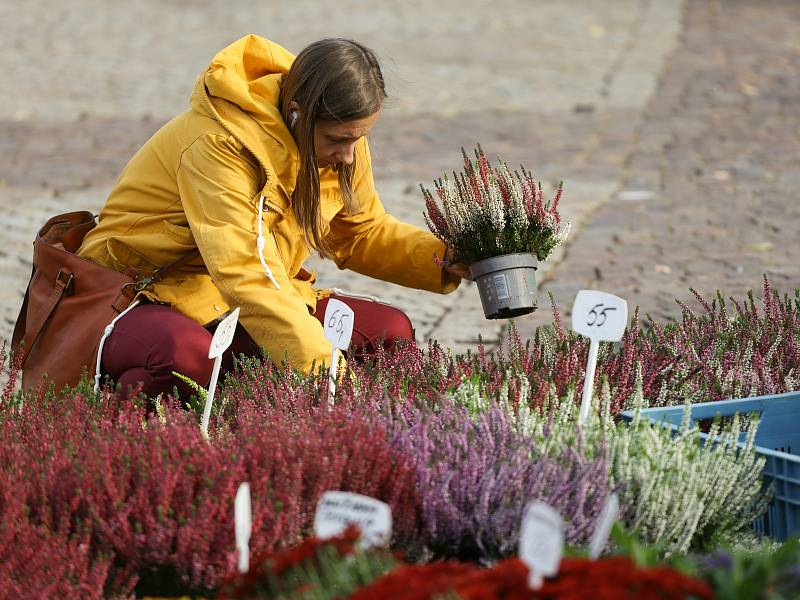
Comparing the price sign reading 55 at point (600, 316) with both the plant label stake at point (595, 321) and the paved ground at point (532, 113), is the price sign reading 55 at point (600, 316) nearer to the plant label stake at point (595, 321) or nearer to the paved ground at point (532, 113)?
the plant label stake at point (595, 321)

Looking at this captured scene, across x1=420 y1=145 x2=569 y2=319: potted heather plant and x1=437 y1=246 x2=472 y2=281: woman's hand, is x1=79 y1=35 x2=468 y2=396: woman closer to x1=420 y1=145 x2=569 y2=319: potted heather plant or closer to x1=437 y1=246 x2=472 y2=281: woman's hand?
x1=437 y1=246 x2=472 y2=281: woman's hand

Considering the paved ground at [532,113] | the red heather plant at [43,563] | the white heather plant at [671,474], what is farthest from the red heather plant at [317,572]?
the paved ground at [532,113]

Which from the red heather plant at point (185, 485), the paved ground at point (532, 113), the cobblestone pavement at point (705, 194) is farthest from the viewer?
the paved ground at point (532, 113)

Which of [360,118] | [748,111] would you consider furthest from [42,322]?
[748,111]

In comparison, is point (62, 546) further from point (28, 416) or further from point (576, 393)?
point (576, 393)

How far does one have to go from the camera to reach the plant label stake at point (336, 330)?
9.96ft

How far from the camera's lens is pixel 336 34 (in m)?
12.7

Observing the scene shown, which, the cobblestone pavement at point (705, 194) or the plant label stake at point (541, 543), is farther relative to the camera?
the cobblestone pavement at point (705, 194)

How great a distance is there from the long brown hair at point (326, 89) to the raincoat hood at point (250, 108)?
3cm

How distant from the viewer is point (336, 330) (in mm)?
3111

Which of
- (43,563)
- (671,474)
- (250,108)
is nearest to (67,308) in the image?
(250,108)

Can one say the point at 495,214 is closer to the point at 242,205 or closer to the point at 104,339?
the point at 242,205

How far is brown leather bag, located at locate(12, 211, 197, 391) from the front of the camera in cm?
368

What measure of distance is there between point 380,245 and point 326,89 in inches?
30.7
